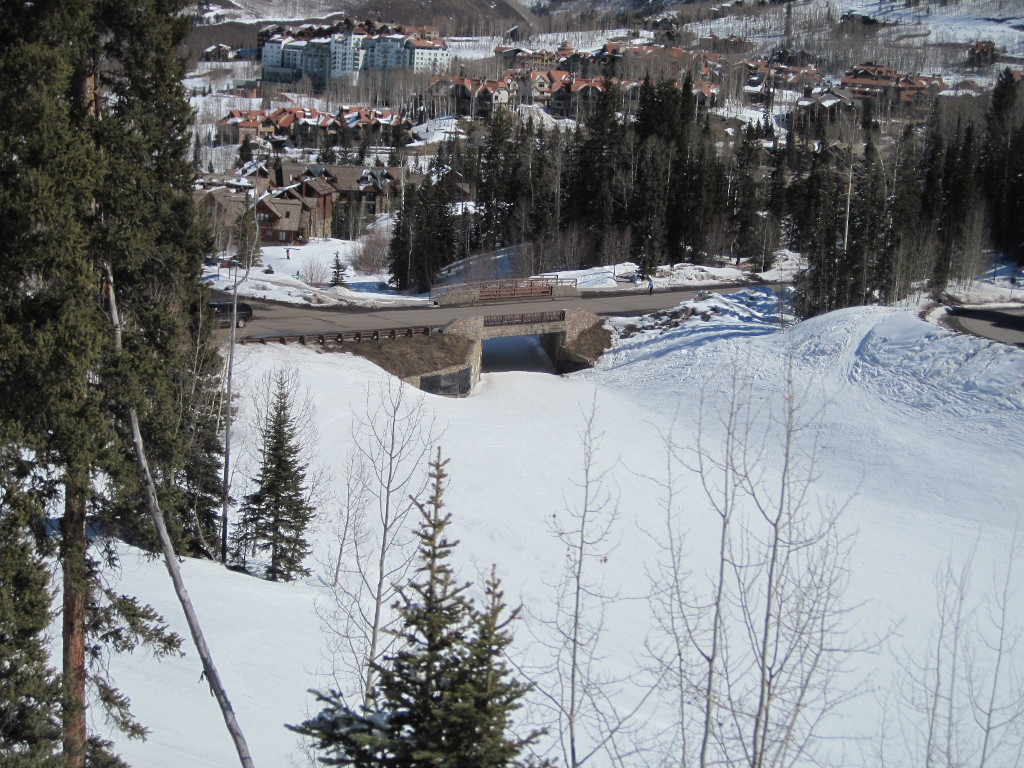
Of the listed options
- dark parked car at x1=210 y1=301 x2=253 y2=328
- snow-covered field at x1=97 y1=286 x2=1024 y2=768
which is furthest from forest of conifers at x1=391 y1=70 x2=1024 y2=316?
dark parked car at x1=210 y1=301 x2=253 y2=328

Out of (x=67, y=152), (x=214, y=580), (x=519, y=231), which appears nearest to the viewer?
(x=67, y=152)

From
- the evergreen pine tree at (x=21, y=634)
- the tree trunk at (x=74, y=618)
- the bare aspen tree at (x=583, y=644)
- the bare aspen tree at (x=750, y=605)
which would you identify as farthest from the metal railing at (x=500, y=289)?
the evergreen pine tree at (x=21, y=634)

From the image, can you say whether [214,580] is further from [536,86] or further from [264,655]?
[536,86]

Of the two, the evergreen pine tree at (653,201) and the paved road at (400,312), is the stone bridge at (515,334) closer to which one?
the paved road at (400,312)

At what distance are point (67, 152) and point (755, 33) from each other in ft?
620

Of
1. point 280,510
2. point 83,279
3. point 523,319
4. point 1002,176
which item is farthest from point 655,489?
point 1002,176

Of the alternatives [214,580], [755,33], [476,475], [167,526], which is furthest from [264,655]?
[755,33]

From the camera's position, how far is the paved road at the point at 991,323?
26.4 meters

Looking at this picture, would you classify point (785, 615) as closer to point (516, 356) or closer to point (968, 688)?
point (968, 688)

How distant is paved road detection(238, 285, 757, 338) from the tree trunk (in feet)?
59.9

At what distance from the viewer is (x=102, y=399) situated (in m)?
6.93

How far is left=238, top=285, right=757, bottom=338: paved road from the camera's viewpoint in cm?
2773

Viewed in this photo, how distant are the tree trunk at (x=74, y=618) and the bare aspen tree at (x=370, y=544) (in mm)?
2288

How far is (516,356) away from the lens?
33156 millimetres
